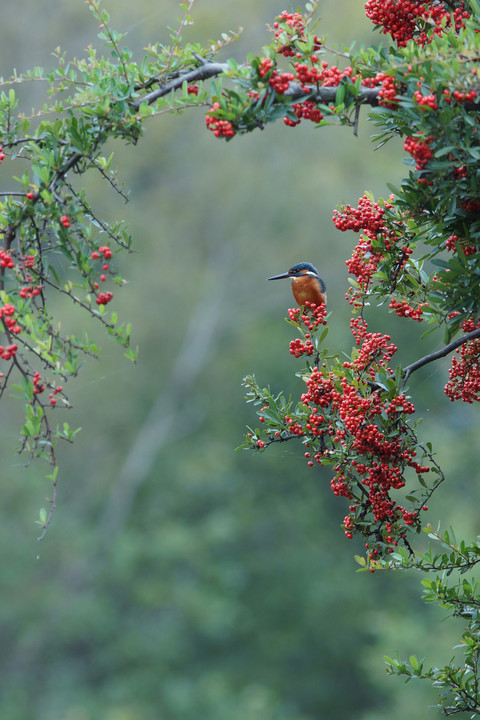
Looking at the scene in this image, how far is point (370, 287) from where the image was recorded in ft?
7.32

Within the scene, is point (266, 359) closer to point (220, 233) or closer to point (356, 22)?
point (220, 233)

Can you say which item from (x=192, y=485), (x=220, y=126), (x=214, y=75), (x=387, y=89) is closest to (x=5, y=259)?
(x=220, y=126)

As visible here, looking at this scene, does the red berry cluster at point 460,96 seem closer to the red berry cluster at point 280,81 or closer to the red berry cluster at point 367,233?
the red berry cluster at point 280,81

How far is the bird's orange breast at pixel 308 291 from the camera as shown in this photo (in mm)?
2641

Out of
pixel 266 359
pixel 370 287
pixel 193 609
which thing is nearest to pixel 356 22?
pixel 266 359

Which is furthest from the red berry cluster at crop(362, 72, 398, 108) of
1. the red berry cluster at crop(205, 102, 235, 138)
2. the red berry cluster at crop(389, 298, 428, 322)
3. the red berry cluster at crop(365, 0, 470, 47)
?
the red berry cluster at crop(389, 298, 428, 322)

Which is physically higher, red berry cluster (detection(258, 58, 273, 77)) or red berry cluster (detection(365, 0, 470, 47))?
red berry cluster (detection(365, 0, 470, 47))

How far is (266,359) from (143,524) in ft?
9.92

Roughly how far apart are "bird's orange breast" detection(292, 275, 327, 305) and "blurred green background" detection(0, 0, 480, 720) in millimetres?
8949

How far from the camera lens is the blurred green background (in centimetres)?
1212

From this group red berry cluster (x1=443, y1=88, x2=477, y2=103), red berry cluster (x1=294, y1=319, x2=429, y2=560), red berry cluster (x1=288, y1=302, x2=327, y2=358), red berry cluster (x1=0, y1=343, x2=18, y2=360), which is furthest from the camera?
red berry cluster (x1=288, y1=302, x2=327, y2=358)

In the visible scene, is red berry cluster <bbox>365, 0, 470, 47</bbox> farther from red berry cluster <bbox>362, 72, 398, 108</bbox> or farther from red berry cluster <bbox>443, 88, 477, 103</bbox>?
red berry cluster <bbox>443, 88, 477, 103</bbox>

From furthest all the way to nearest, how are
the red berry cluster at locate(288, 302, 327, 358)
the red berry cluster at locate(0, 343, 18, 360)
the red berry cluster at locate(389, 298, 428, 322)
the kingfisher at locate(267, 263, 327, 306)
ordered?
the kingfisher at locate(267, 263, 327, 306) → the red berry cluster at locate(288, 302, 327, 358) → the red berry cluster at locate(389, 298, 428, 322) → the red berry cluster at locate(0, 343, 18, 360)

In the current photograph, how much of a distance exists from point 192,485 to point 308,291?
1057 cm
